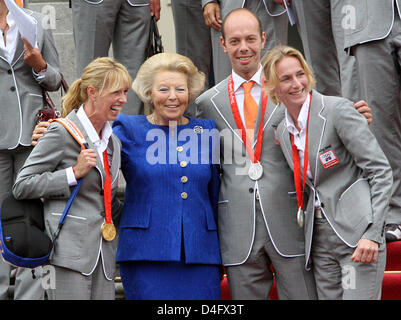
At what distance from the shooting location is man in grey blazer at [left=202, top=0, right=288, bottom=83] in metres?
5.34

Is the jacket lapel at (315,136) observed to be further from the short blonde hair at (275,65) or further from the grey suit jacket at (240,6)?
the grey suit jacket at (240,6)

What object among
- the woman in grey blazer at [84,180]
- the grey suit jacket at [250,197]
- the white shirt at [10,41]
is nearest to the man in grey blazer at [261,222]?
the grey suit jacket at [250,197]

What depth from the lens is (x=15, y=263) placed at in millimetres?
3771

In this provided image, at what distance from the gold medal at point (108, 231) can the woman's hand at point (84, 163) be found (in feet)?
0.95

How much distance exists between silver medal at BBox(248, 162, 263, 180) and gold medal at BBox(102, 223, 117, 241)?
0.82 m

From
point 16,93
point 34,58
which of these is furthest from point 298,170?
point 16,93

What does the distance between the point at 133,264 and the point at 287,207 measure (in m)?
0.90

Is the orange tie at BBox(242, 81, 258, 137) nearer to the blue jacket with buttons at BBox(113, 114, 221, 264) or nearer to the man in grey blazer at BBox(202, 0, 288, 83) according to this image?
the blue jacket with buttons at BBox(113, 114, 221, 264)

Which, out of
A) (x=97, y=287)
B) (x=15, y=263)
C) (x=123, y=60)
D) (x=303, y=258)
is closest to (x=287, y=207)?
(x=303, y=258)

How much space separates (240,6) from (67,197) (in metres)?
2.04

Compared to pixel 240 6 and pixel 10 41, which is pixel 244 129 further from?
pixel 10 41

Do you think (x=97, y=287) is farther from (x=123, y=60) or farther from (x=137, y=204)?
(x=123, y=60)

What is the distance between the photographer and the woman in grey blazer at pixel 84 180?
3.91 m

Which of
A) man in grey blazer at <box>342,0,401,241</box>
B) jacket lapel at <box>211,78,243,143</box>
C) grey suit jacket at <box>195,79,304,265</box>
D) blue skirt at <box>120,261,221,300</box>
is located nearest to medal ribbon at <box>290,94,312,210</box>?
grey suit jacket at <box>195,79,304,265</box>
